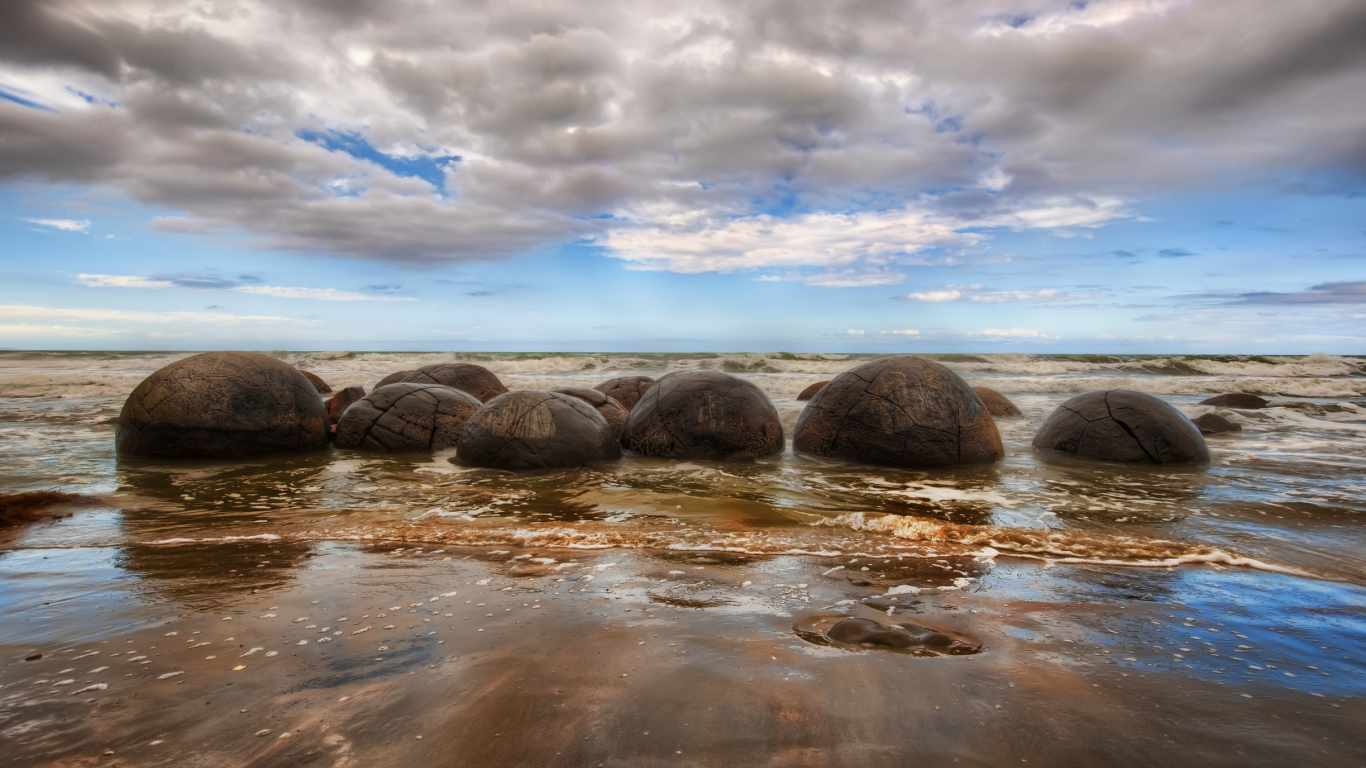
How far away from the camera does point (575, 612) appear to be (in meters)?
3.20

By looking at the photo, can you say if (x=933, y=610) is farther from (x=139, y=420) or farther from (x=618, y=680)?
(x=139, y=420)

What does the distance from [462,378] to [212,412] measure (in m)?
4.21

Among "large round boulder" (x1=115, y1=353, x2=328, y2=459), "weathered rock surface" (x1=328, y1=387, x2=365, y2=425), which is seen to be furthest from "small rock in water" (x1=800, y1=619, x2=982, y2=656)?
"weathered rock surface" (x1=328, y1=387, x2=365, y2=425)

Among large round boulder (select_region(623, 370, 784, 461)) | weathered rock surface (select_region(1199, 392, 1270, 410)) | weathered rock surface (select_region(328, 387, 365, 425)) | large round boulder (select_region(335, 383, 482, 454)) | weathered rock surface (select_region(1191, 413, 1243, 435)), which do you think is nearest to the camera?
large round boulder (select_region(623, 370, 784, 461))

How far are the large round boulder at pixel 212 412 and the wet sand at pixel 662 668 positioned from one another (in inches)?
170

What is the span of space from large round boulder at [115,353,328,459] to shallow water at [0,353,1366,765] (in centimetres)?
79

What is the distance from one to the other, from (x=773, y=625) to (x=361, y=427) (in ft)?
25.1

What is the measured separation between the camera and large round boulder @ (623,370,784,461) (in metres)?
7.91

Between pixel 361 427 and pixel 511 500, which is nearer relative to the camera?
pixel 511 500

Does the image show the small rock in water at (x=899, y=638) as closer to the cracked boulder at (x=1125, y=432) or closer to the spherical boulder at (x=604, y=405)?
the spherical boulder at (x=604, y=405)

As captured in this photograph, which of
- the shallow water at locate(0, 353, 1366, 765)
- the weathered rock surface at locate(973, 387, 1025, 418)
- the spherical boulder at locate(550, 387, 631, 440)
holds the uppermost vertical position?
the spherical boulder at locate(550, 387, 631, 440)

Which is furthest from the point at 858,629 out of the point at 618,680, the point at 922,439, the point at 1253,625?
the point at 922,439

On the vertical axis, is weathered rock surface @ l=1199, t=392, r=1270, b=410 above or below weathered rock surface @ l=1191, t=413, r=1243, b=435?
above

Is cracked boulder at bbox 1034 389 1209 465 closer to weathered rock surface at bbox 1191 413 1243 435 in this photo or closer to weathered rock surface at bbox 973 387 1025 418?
weathered rock surface at bbox 1191 413 1243 435
